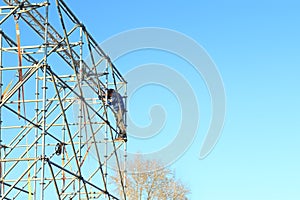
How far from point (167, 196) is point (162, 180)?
92 cm

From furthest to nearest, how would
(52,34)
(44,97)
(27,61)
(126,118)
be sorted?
(126,118) → (27,61) → (52,34) → (44,97)

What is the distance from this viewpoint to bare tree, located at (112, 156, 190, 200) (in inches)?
1390

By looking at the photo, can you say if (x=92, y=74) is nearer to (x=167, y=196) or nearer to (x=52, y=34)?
(x=52, y=34)

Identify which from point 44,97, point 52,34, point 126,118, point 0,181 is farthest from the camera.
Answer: point 126,118

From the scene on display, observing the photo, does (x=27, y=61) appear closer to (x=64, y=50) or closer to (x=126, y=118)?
(x=64, y=50)

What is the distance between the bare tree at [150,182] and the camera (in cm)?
3531

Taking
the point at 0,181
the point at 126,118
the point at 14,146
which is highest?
the point at 126,118

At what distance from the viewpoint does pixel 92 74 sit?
70.2ft

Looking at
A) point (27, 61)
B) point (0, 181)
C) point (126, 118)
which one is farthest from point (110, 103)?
point (0, 181)

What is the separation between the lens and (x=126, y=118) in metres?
24.5

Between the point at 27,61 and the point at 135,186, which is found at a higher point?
the point at 135,186

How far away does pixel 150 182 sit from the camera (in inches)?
1405

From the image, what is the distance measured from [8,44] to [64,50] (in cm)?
168

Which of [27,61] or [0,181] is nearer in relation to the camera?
[0,181]
